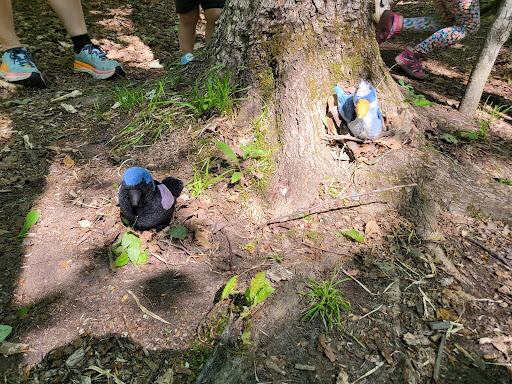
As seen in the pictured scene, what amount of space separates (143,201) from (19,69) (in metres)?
2.61

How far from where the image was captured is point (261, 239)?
2227 mm

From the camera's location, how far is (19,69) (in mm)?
3617

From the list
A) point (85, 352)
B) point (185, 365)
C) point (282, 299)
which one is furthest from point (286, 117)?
point (85, 352)

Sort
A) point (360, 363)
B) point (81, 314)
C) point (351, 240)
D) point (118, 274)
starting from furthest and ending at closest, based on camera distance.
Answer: point (351, 240), point (118, 274), point (81, 314), point (360, 363)

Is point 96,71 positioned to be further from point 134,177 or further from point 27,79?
point 134,177

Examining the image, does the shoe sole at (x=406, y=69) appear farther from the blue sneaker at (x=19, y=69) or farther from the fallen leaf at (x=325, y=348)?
the blue sneaker at (x=19, y=69)

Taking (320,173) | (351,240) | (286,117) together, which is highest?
(286,117)

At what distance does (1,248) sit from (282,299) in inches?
65.4

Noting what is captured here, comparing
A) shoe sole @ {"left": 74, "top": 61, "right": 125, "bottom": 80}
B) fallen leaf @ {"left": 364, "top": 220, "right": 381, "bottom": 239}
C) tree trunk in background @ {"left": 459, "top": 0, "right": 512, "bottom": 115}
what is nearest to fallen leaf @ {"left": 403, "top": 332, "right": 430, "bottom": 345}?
fallen leaf @ {"left": 364, "top": 220, "right": 381, "bottom": 239}

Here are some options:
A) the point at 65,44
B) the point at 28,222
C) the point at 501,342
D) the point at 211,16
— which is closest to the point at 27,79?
the point at 65,44

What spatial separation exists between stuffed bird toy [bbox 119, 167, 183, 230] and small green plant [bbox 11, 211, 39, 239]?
0.58 metres

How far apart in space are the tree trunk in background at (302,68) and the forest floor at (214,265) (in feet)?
0.47

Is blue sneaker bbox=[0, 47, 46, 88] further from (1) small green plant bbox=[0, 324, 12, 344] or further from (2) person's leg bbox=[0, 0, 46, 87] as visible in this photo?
(1) small green plant bbox=[0, 324, 12, 344]

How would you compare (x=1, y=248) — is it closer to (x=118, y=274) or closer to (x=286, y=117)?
(x=118, y=274)
